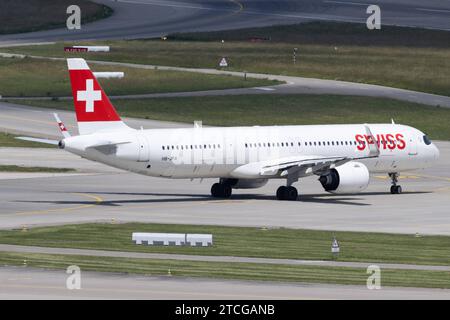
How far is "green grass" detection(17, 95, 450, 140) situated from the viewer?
114688mm

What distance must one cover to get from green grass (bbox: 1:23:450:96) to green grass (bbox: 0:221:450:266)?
76.2 meters

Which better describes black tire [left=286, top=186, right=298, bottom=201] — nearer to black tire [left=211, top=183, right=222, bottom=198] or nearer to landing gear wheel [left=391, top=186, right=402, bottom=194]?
black tire [left=211, top=183, right=222, bottom=198]

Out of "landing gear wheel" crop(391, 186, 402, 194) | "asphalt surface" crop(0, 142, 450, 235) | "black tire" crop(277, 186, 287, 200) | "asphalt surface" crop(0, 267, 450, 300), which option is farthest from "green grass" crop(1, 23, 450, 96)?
"asphalt surface" crop(0, 267, 450, 300)

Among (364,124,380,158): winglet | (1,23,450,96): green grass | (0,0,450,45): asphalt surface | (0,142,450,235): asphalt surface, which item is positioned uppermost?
(0,0,450,45): asphalt surface

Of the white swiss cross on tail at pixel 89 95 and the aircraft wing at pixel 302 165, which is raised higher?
Result: the white swiss cross on tail at pixel 89 95

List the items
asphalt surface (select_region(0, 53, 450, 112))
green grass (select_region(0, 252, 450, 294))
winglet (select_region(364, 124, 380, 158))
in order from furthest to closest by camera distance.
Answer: asphalt surface (select_region(0, 53, 450, 112)) → winglet (select_region(364, 124, 380, 158)) → green grass (select_region(0, 252, 450, 294))

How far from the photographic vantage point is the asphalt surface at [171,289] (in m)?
41.5

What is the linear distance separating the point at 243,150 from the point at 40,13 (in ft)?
372

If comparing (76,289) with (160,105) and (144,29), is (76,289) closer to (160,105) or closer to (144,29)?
(160,105)

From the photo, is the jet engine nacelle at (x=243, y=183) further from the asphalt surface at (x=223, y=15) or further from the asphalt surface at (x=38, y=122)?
the asphalt surface at (x=223, y=15)

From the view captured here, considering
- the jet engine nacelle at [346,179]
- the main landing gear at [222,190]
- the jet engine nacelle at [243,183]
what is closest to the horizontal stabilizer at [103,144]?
the main landing gear at [222,190]

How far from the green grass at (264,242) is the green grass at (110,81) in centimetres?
6975
